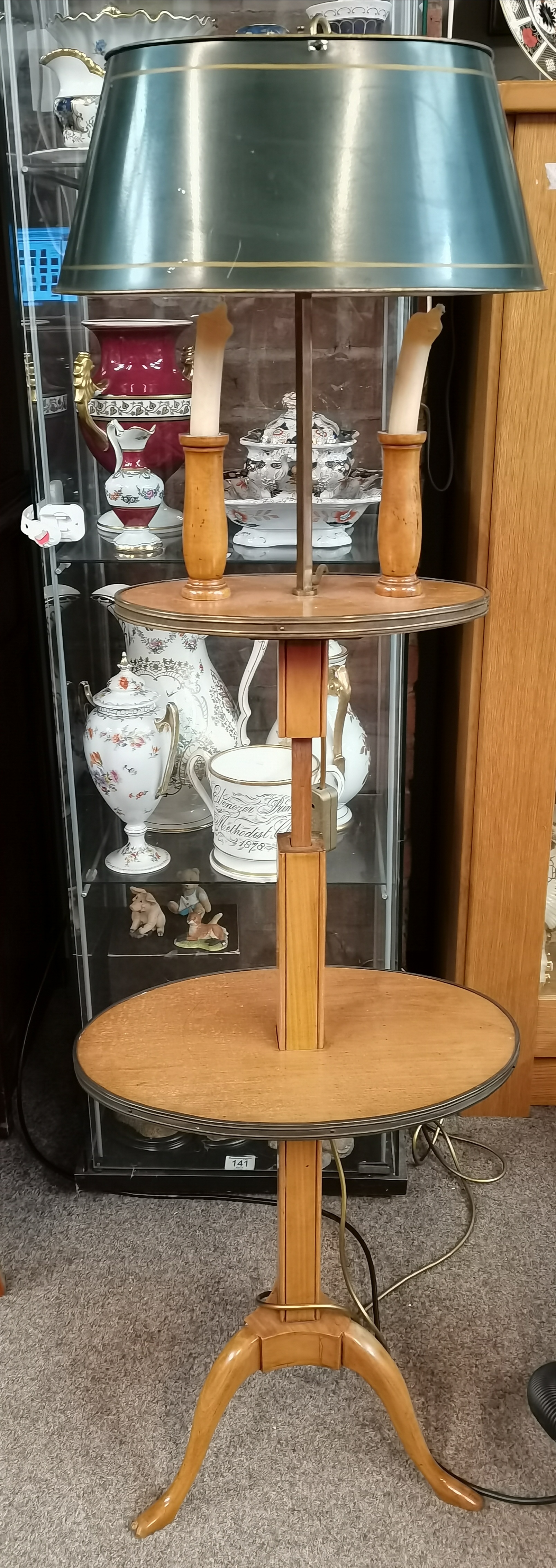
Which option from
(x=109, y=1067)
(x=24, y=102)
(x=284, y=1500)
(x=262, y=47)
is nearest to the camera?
(x=262, y=47)

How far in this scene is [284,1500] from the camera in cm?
136

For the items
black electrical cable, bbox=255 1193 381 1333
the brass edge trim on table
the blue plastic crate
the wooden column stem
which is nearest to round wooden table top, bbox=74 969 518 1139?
the brass edge trim on table

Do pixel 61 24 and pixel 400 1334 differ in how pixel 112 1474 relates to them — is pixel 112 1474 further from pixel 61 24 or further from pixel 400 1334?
pixel 61 24

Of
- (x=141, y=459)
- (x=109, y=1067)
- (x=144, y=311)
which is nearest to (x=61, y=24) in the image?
(x=144, y=311)

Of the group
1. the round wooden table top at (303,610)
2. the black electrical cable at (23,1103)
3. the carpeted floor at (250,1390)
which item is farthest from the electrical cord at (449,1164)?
the round wooden table top at (303,610)

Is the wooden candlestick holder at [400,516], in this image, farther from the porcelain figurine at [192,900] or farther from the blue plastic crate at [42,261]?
the porcelain figurine at [192,900]

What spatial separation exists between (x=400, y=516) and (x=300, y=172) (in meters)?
0.32

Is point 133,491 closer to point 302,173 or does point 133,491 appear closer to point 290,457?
point 290,457

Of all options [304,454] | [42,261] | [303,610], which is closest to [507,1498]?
[303,610]

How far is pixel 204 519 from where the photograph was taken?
1.04m

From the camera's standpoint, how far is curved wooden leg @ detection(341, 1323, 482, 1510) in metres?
1.32

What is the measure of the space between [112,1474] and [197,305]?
147 centimetres

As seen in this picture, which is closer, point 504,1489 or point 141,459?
point 504,1489

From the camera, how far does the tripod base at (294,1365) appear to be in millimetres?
1309
